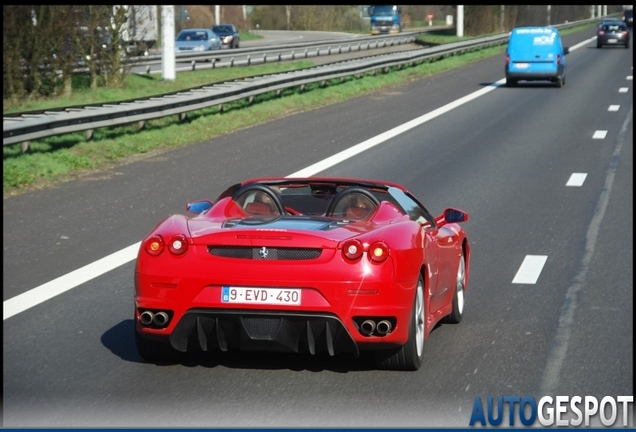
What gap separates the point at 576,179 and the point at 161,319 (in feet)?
41.4

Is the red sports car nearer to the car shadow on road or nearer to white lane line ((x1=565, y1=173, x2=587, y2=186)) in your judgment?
the car shadow on road

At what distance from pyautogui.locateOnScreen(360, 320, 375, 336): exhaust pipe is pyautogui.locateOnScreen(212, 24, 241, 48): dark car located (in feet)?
185

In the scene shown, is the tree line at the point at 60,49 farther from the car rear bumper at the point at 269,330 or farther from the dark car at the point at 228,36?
the dark car at the point at 228,36

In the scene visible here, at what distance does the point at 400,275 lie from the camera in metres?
7.17

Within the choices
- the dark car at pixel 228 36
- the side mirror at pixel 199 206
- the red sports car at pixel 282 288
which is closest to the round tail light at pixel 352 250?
the red sports car at pixel 282 288

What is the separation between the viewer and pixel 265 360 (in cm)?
778

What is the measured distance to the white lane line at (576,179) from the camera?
60.1ft

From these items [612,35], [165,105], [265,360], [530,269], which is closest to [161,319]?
[265,360]

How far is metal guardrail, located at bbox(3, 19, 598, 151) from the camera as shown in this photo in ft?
61.5

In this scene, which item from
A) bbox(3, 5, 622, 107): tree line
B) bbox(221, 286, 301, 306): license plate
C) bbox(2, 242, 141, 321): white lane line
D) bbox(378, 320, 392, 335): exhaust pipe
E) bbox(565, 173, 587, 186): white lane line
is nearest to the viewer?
bbox(221, 286, 301, 306): license plate

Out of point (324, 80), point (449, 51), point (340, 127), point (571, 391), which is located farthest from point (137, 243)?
point (449, 51)

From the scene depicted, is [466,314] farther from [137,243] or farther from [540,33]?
[540,33]

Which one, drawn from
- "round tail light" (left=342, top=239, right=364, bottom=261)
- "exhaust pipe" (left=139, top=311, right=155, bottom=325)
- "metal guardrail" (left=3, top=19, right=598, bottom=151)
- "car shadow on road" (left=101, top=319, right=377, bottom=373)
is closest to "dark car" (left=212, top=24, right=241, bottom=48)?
"metal guardrail" (left=3, top=19, right=598, bottom=151)

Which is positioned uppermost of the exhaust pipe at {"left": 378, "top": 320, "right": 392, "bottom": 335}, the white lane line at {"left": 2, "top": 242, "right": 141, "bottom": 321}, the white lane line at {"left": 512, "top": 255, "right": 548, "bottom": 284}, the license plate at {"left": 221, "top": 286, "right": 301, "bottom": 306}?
the license plate at {"left": 221, "top": 286, "right": 301, "bottom": 306}
